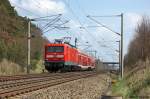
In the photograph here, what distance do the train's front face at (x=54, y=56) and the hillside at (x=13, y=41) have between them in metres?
4.42

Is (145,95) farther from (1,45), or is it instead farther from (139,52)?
(139,52)

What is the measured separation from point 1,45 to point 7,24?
17.5 m

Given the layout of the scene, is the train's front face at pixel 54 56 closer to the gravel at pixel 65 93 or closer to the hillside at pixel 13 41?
the hillside at pixel 13 41

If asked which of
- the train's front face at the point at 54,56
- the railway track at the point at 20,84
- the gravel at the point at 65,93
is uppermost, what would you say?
the train's front face at the point at 54,56

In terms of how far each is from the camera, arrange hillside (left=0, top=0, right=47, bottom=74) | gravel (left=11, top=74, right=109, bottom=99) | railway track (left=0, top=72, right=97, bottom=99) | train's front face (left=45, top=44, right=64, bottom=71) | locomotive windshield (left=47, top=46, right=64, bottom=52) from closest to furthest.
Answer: gravel (left=11, top=74, right=109, bottom=99) → railway track (left=0, top=72, right=97, bottom=99) → train's front face (left=45, top=44, right=64, bottom=71) → locomotive windshield (left=47, top=46, right=64, bottom=52) → hillside (left=0, top=0, right=47, bottom=74)

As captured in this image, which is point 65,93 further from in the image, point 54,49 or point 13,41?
point 13,41

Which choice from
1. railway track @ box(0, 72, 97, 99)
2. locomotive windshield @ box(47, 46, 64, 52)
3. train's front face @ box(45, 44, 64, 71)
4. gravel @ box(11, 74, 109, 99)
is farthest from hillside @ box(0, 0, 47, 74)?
gravel @ box(11, 74, 109, 99)

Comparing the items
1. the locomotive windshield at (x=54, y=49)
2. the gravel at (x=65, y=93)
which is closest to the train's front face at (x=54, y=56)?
the locomotive windshield at (x=54, y=49)

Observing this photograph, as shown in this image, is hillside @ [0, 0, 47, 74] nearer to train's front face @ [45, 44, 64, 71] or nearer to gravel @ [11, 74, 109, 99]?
train's front face @ [45, 44, 64, 71]

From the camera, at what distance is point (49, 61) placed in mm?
50125

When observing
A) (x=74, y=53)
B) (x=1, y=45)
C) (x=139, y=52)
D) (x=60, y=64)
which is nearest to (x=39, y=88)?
(x=60, y=64)

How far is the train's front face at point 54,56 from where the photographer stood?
50125 mm

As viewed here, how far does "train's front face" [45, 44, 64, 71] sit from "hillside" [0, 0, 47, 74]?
4417 mm

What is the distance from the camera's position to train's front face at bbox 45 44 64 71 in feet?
164
